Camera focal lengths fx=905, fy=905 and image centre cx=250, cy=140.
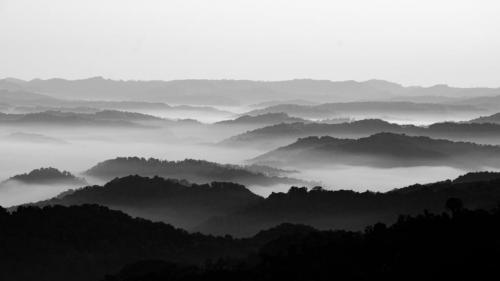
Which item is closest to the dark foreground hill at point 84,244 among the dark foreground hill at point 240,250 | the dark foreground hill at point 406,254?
the dark foreground hill at point 240,250

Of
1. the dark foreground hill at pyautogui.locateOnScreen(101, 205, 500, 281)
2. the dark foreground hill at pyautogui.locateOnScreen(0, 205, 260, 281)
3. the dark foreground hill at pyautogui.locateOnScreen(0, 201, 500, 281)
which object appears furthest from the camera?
the dark foreground hill at pyautogui.locateOnScreen(0, 205, 260, 281)

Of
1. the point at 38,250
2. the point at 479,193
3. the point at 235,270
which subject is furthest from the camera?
the point at 479,193

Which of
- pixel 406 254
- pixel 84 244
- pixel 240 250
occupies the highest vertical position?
pixel 406 254

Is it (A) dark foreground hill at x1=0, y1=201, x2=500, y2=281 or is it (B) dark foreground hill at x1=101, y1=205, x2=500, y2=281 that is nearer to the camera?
(B) dark foreground hill at x1=101, y1=205, x2=500, y2=281

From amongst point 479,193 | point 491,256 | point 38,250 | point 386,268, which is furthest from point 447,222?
point 479,193

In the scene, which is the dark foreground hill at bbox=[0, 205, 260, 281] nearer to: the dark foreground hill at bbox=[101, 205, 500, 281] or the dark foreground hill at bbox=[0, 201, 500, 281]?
the dark foreground hill at bbox=[0, 201, 500, 281]

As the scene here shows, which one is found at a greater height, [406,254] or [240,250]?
[406,254]

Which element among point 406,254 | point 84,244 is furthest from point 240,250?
point 406,254

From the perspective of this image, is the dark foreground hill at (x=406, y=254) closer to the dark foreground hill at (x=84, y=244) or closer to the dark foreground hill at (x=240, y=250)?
the dark foreground hill at (x=240, y=250)

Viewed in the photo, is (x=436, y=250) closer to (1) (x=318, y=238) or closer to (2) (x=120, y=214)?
(1) (x=318, y=238)

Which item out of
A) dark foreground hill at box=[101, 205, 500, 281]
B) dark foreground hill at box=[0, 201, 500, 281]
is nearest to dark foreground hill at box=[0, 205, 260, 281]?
dark foreground hill at box=[0, 201, 500, 281]

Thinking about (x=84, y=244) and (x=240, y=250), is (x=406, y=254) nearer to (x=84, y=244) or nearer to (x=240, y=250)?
(x=240, y=250)
